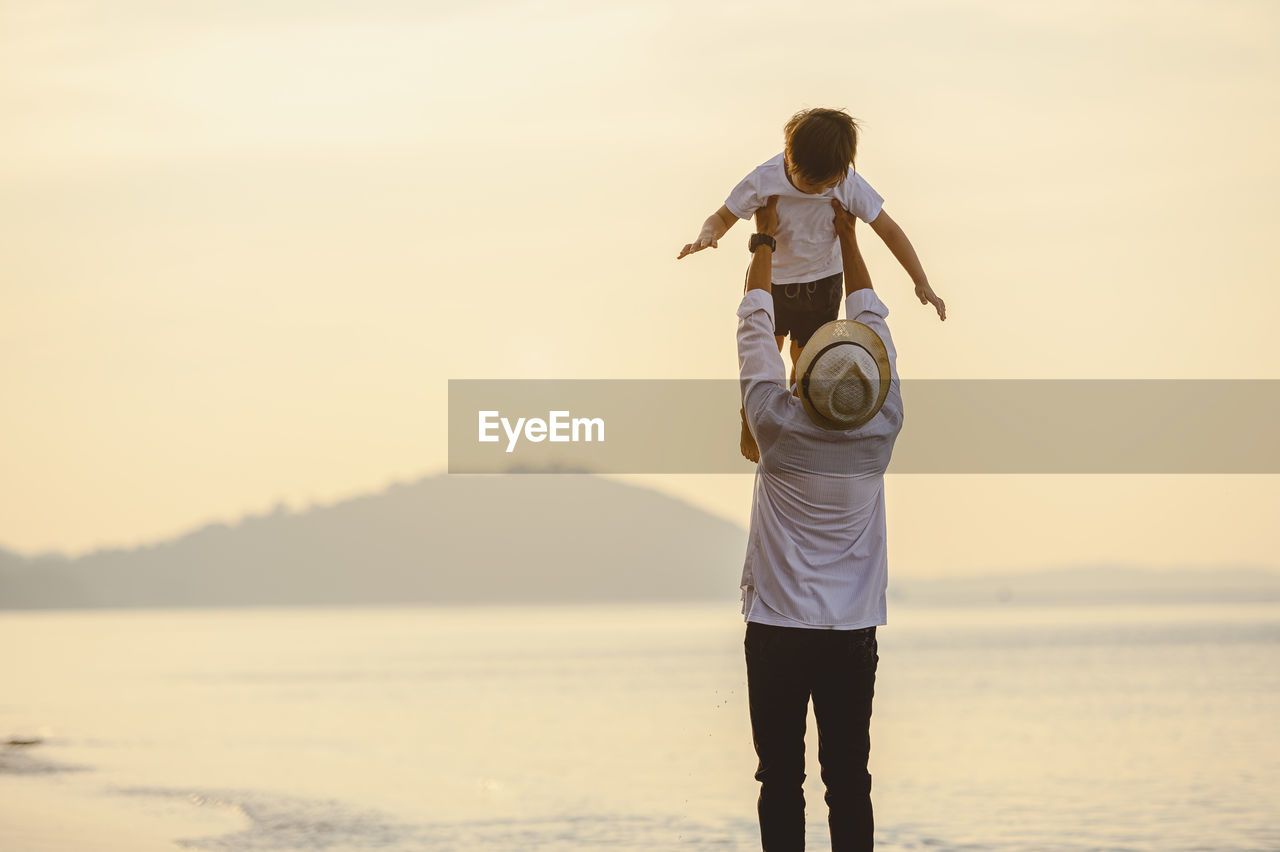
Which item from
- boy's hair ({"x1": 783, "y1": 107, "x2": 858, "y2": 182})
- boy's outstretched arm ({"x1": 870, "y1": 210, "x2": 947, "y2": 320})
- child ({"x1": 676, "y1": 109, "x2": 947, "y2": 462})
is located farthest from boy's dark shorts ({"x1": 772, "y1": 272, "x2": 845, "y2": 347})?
boy's hair ({"x1": 783, "y1": 107, "x2": 858, "y2": 182})

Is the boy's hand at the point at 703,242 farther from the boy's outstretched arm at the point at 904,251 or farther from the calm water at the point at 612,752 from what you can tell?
the calm water at the point at 612,752

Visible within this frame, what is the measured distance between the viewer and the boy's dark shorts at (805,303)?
17.6 ft

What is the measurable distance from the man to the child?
32cm

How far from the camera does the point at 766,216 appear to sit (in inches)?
202

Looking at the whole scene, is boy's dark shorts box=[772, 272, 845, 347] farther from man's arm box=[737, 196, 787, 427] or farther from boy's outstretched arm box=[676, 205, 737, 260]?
man's arm box=[737, 196, 787, 427]

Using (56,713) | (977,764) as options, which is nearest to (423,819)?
(977,764)

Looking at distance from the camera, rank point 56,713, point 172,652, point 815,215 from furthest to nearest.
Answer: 1. point 172,652
2. point 56,713
3. point 815,215

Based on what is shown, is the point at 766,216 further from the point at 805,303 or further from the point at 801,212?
the point at 805,303

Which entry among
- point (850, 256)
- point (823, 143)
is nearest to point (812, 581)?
point (850, 256)

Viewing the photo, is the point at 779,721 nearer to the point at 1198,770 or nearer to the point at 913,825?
the point at 913,825

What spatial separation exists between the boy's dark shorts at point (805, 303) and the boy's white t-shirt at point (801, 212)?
26 millimetres

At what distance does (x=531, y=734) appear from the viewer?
84.7 ft

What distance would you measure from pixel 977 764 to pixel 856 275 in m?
17.2

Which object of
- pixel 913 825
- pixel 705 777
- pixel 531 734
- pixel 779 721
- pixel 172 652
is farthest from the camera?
pixel 172 652
